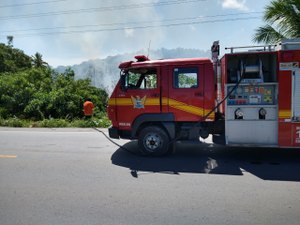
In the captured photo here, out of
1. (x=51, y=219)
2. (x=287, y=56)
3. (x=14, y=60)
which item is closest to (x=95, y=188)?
(x=51, y=219)

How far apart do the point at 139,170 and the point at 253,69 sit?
344cm

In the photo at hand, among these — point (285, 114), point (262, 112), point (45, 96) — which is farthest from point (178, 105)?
point (45, 96)

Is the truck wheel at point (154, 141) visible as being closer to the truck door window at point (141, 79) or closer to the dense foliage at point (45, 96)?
the truck door window at point (141, 79)

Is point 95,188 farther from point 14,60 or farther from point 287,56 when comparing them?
point 14,60

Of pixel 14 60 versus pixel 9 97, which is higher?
pixel 14 60

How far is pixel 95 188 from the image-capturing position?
17.8ft

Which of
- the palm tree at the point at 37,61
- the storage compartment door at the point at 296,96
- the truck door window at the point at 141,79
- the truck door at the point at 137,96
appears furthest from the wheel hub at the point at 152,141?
the palm tree at the point at 37,61

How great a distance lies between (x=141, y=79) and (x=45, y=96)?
35.9ft

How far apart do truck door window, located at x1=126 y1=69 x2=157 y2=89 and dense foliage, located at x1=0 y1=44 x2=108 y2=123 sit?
8.88m

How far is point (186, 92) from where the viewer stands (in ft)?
24.5

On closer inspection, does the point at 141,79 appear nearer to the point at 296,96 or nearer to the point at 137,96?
the point at 137,96

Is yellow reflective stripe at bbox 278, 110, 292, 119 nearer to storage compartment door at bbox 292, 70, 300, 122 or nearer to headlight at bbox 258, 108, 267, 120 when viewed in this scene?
storage compartment door at bbox 292, 70, 300, 122

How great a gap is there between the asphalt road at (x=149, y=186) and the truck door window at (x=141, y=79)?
1.81 metres

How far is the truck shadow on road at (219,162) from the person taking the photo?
6410 millimetres
